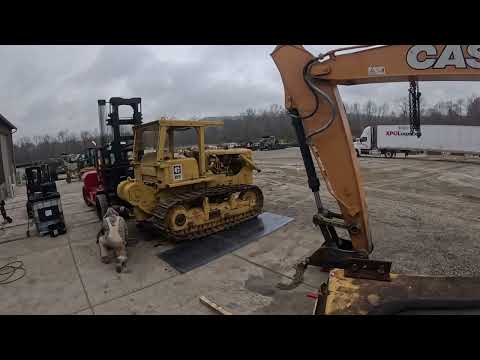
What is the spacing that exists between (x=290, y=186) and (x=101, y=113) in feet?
24.6

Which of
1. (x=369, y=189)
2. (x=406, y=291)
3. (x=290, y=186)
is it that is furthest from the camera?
(x=290, y=186)

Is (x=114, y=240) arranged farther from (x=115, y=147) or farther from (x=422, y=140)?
(x=422, y=140)

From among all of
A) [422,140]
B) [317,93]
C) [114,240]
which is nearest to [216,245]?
[114,240]

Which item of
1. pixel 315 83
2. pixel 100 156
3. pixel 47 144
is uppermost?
pixel 47 144

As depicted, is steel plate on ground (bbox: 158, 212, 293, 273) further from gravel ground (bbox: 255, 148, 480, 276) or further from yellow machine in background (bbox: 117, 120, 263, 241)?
gravel ground (bbox: 255, 148, 480, 276)

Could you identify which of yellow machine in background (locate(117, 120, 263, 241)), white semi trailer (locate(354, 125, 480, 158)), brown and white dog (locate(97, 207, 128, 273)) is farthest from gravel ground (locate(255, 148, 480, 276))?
white semi trailer (locate(354, 125, 480, 158))

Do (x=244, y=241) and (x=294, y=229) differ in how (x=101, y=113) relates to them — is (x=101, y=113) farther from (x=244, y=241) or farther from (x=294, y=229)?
(x=294, y=229)

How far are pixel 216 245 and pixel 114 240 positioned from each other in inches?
73.3

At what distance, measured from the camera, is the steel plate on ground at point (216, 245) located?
4949 mm

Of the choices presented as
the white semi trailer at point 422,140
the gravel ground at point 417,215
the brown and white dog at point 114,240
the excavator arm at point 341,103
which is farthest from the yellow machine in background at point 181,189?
the white semi trailer at point 422,140

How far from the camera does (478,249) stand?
5.05 metres

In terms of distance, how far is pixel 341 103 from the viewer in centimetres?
374

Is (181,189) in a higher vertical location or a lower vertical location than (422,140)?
lower

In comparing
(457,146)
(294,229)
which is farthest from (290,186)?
(457,146)
